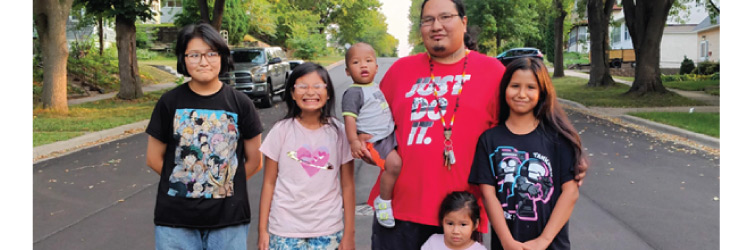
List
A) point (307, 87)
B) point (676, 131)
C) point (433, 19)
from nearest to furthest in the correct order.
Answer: point (433, 19)
point (307, 87)
point (676, 131)

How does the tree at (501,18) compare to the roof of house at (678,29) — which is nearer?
the tree at (501,18)

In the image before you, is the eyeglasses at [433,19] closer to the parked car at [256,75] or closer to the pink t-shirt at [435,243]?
the pink t-shirt at [435,243]

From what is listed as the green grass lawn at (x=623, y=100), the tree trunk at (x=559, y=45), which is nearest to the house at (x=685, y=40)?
the tree trunk at (x=559, y=45)

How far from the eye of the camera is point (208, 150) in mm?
3170

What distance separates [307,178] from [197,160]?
0.57 metres

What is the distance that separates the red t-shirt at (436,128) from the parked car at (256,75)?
1514 centimetres

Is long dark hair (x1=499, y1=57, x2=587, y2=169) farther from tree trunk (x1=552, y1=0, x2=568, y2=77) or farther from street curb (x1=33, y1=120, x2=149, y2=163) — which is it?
tree trunk (x1=552, y1=0, x2=568, y2=77)

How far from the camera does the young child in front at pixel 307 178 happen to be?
10.8 feet

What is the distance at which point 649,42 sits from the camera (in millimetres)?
21375

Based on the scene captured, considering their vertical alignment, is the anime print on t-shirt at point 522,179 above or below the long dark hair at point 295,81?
below

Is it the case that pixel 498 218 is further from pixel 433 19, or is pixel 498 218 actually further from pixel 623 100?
pixel 623 100

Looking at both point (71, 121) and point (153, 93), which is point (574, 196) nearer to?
point (71, 121)

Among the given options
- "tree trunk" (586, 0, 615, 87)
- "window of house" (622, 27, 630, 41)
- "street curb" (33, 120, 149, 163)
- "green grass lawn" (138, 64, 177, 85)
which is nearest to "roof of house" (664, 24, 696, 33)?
"window of house" (622, 27, 630, 41)


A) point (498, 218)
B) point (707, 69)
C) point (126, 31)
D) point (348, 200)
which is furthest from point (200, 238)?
point (707, 69)
